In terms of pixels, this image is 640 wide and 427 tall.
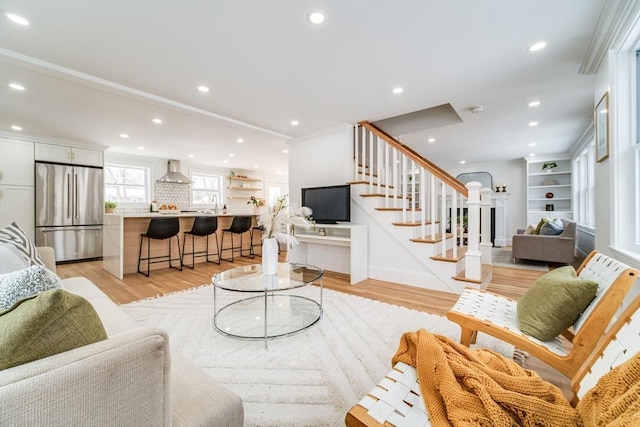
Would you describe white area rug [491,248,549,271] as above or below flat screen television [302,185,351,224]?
below

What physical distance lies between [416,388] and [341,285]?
8.31 feet

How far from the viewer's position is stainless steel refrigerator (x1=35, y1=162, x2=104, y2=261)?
16.1ft

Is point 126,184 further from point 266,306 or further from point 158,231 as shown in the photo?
point 266,306

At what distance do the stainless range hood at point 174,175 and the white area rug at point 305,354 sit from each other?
4.61 meters

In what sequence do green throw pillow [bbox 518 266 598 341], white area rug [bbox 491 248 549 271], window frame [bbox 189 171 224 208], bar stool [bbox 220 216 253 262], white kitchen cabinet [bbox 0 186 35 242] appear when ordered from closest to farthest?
green throw pillow [bbox 518 266 598 341] < white area rug [bbox 491 248 549 271] < white kitchen cabinet [bbox 0 186 35 242] < bar stool [bbox 220 216 253 262] < window frame [bbox 189 171 224 208]

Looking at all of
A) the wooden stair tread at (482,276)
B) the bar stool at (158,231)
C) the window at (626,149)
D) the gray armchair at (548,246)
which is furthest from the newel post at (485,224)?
the bar stool at (158,231)

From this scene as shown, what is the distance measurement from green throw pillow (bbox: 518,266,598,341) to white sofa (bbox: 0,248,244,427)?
1579mm

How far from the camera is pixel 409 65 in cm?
251

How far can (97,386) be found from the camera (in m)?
0.62

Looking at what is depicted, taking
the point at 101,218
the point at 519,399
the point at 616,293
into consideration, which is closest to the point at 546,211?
the point at 616,293

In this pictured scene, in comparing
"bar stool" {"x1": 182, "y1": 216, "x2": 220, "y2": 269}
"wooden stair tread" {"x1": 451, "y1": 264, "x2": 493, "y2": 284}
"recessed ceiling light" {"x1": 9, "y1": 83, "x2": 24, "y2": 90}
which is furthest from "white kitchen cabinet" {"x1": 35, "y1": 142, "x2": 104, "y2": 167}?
"wooden stair tread" {"x1": 451, "y1": 264, "x2": 493, "y2": 284}

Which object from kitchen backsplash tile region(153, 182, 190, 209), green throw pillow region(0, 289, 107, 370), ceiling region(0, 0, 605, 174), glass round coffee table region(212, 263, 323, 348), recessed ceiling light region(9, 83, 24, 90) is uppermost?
recessed ceiling light region(9, 83, 24, 90)

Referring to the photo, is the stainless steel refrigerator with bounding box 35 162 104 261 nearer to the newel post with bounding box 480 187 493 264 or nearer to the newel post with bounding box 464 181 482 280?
the newel post with bounding box 464 181 482 280

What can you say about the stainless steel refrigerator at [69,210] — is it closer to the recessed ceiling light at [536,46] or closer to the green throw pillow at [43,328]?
the green throw pillow at [43,328]
